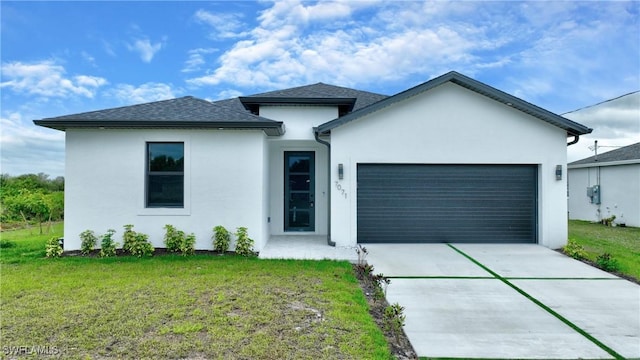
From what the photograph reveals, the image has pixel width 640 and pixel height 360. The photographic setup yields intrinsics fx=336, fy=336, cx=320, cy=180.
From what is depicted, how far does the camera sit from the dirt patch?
142 inches

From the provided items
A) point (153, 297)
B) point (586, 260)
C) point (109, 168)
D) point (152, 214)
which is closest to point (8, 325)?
point (153, 297)

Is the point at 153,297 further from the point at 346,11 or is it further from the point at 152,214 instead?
the point at 346,11

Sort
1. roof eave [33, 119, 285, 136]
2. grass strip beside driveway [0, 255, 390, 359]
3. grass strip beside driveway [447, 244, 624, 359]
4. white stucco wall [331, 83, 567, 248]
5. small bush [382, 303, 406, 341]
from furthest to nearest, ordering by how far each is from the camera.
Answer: white stucco wall [331, 83, 567, 248], roof eave [33, 119, 285, 136], small bush [382, 303, 406, 341], grass strip beside driveway [447, 244, 624, 359], grass strip beside driveway [0, 255, 390, 359]

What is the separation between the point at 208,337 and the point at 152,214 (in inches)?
215

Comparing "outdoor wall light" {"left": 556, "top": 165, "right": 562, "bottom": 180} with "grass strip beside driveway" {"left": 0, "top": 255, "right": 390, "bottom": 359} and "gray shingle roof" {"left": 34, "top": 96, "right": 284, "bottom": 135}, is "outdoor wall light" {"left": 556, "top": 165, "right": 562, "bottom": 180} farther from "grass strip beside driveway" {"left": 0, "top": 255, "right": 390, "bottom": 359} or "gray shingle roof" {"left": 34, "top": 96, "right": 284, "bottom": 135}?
"gray shingle roof" {"left": 34, "top": 96, "right": 284, "bottom": 135}

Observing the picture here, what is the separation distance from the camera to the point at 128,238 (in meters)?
7.96

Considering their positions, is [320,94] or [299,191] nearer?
[320,94]

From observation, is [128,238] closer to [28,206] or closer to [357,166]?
[357,166]

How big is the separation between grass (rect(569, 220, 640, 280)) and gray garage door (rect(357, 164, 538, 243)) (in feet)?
5.45

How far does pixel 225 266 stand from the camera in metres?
7.06

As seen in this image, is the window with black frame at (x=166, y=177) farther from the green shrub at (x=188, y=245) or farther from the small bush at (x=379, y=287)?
the small bush at (x=379, y=287)

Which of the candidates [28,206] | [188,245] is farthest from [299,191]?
[28,206]

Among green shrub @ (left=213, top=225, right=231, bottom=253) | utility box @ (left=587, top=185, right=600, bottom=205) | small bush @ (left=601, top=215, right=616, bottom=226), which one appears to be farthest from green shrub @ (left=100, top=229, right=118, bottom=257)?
utility box @ (left=587, top=185, right=600, bottom=205)

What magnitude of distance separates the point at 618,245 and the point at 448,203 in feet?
17.8
